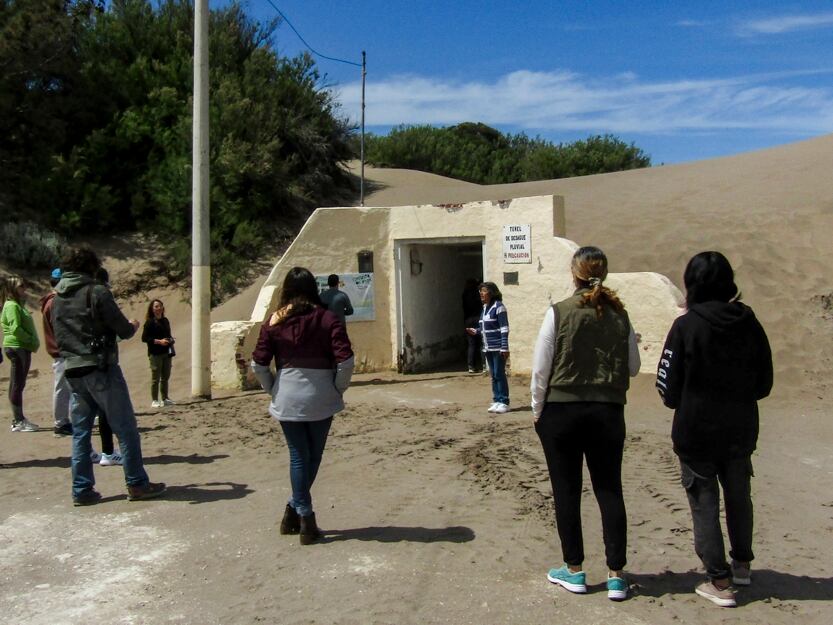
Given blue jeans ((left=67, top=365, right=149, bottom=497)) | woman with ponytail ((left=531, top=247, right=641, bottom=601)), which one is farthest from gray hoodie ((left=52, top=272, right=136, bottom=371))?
woman with ponytail ((left=531, top=247, right=641, bottom=601))

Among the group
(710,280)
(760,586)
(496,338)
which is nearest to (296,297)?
(710,280)

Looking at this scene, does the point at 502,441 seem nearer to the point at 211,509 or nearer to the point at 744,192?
the point at 211,509

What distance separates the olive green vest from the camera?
14.3ft

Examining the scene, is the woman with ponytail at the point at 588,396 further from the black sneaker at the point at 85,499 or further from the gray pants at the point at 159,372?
the gray pants at the point at 159,372

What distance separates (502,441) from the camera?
8.28m

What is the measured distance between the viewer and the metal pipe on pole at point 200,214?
11766 mm

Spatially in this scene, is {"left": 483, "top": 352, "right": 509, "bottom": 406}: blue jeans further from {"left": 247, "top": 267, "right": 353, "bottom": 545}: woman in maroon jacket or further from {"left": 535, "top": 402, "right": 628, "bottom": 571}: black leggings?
{"left": 535, "top": 402, "right": 628, "bottom": 571}: black leggings

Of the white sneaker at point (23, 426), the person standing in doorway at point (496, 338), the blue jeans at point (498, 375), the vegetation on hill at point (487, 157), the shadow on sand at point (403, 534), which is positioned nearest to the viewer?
the shadow on sand at point (403, 534)

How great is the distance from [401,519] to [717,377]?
2598mm

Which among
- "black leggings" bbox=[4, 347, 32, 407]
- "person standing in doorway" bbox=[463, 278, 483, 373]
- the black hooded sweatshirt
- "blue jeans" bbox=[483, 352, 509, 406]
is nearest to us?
the black hooded sweatshirt

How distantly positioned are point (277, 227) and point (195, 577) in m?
19.0

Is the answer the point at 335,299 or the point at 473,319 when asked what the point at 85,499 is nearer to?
the point at 335,299

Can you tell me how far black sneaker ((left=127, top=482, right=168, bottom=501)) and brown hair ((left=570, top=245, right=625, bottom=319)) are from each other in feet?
12.9

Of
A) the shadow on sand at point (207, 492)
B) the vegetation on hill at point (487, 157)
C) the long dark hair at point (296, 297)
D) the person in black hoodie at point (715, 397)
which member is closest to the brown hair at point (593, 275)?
the person in black hoodie at point (715, 397)
